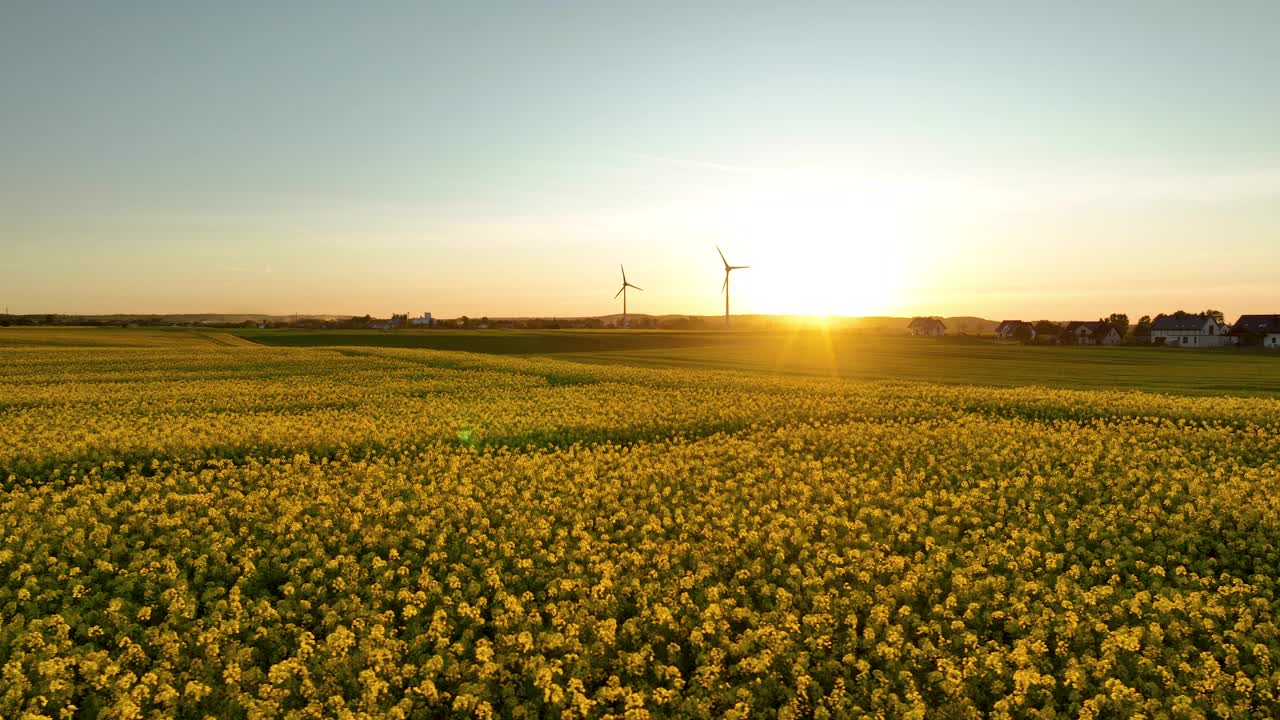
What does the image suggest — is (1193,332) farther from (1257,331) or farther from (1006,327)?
(1006,327)

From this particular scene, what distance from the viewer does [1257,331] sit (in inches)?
5364

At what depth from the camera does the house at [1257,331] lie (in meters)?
132

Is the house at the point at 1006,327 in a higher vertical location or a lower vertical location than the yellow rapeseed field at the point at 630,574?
higher

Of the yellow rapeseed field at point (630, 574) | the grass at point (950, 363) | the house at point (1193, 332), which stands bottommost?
the yellow rapeseed field at point (630, 574)

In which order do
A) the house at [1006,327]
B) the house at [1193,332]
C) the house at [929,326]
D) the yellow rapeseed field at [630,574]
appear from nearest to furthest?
the yellow rapeseed field at [630,574], the house at [1193,332], the house at [1006,327], the house at [929,326]

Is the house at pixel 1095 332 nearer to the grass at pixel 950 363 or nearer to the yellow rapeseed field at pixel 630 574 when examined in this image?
the grass at pixel 950 363

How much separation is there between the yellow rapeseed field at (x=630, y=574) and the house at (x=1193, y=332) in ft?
484

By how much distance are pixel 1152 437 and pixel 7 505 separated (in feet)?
102

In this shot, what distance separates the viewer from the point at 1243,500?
16.0 metres

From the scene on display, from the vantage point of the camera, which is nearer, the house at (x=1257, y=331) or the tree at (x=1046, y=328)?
the house at (x=1257, y=331)

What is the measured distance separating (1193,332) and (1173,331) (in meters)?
3.61

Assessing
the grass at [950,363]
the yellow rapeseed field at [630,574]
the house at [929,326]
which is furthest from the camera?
the house at [929,326]

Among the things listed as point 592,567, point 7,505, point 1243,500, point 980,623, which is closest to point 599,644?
point 592,567

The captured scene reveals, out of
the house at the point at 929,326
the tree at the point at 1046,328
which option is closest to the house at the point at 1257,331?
the tree at the point at 1046,328
